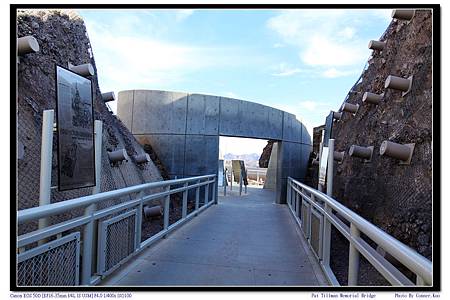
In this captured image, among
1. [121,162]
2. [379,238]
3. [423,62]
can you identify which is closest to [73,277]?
[379,238]

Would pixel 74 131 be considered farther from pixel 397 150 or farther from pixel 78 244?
pixel 397 150

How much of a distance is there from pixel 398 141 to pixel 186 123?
5089mm

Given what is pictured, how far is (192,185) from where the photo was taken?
518 cm

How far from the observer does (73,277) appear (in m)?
2.09

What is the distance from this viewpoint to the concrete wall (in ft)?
26.6

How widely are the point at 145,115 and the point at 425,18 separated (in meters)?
6.35

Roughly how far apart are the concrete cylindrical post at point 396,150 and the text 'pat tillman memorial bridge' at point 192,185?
0.02m

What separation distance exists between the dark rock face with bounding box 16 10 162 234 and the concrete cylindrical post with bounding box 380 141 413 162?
3.85 meters

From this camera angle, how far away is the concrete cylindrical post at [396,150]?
395 centimetres

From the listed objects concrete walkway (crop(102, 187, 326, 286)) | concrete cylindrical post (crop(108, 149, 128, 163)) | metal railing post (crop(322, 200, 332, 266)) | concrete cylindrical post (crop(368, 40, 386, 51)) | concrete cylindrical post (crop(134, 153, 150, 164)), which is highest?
concrete cylindrical post (crop(368, 40, 386, 51))

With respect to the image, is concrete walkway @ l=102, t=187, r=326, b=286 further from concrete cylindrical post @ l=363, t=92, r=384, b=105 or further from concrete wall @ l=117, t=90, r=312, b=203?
concrete wall @ l=117, t=90, r=312, b=203

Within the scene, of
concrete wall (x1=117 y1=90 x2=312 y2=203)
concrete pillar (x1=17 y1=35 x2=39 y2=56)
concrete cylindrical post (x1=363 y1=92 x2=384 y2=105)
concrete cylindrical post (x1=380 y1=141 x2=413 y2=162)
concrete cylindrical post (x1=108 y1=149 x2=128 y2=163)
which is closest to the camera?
concrete pillar (x1=17 y1=35 x2=39 y2=56)

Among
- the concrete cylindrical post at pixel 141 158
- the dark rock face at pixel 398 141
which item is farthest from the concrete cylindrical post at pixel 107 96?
the dark rock face at pixel 398 141

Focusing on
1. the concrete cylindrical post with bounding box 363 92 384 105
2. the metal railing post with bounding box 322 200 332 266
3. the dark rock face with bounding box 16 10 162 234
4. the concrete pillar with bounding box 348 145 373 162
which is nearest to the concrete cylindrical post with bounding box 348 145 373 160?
the concrete pillar with bounding box 348 145 373 162
